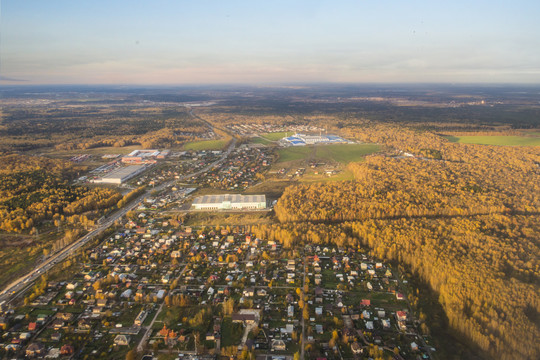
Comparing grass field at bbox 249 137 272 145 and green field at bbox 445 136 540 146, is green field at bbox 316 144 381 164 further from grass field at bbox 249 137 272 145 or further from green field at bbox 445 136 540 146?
green field at bbox 445 136 540 146

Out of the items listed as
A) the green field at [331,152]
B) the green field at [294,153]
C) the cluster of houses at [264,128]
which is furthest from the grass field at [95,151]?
the green field at [331,152]

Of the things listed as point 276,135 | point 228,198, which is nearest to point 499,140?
point 276,135

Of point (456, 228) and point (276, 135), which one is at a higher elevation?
point (276, 135)

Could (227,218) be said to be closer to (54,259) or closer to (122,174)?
(54,259)

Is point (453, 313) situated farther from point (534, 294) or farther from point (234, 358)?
point (234, 358)

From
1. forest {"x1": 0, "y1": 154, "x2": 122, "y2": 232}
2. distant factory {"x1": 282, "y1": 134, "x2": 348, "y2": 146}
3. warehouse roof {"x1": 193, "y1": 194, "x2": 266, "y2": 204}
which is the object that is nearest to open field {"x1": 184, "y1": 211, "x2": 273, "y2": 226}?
warehouse roof {"x1": 193, "y1": 194, "x2": 266, "y2": 204}

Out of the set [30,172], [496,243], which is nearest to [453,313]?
[496,243]
